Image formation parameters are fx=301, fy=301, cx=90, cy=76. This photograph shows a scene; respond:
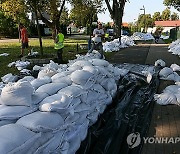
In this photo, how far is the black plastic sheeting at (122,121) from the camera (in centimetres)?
385

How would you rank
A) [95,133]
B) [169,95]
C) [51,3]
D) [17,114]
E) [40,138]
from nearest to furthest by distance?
[40,138], [17,114], [95,133], [169,95], [51,3]

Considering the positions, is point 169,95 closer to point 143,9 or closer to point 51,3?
point 51,3

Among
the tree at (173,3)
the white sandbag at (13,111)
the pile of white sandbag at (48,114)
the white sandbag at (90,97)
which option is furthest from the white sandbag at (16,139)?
the tree at (173,3)

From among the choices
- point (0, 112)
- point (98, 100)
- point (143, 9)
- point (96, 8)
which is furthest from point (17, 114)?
point (143, 9)

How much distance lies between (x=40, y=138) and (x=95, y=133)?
1.19 metres

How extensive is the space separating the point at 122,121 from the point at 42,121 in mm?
1733

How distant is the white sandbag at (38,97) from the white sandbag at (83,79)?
835 mm

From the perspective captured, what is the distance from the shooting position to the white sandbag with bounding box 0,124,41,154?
271 centimetres

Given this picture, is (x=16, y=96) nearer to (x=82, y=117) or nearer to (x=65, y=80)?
(x=82, y=117)

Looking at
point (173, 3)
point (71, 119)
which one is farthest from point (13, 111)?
point (173, 3)

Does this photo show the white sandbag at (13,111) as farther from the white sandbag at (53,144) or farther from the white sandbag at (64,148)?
the white sandbag at (64,148)

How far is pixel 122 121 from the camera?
15.3 ft

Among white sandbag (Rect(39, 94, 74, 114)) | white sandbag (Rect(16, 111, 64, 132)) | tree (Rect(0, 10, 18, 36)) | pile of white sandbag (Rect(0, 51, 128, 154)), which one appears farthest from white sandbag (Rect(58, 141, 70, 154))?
tree (Rect(0, 10, 18, 36))

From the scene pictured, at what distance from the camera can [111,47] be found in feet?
62.0
